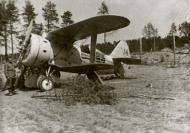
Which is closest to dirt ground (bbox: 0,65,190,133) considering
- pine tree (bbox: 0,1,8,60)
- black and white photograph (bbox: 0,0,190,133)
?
black and white photograph (bbox: 0,0,190,133)

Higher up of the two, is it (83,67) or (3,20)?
(3,20)

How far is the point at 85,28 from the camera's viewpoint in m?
11.1

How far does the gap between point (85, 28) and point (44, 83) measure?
253 centimetres

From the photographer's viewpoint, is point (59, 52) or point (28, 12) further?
point (28, 12)

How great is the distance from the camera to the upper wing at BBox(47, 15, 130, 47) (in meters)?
9.85

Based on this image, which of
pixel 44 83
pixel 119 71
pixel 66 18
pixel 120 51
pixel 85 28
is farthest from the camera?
pixel 66 18

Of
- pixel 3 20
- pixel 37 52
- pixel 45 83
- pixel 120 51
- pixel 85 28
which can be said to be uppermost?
pixel 3 20

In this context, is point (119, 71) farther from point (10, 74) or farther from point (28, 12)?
point (28, 12)

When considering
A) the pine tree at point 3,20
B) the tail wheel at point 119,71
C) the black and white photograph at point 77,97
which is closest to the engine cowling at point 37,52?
the black and white photograph at point 77,97

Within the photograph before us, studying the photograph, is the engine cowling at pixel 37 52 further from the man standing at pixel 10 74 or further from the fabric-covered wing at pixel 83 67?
the man standing at pixel 10 74

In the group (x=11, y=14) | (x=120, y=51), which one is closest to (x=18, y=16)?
(x=11, y=14)

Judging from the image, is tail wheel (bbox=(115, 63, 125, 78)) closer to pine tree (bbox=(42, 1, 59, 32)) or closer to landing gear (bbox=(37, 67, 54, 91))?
landing gear (bbox=(37, 67, 54, 91))

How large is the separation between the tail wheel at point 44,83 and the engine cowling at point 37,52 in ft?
2.41

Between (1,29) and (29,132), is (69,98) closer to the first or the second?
(29,132)
